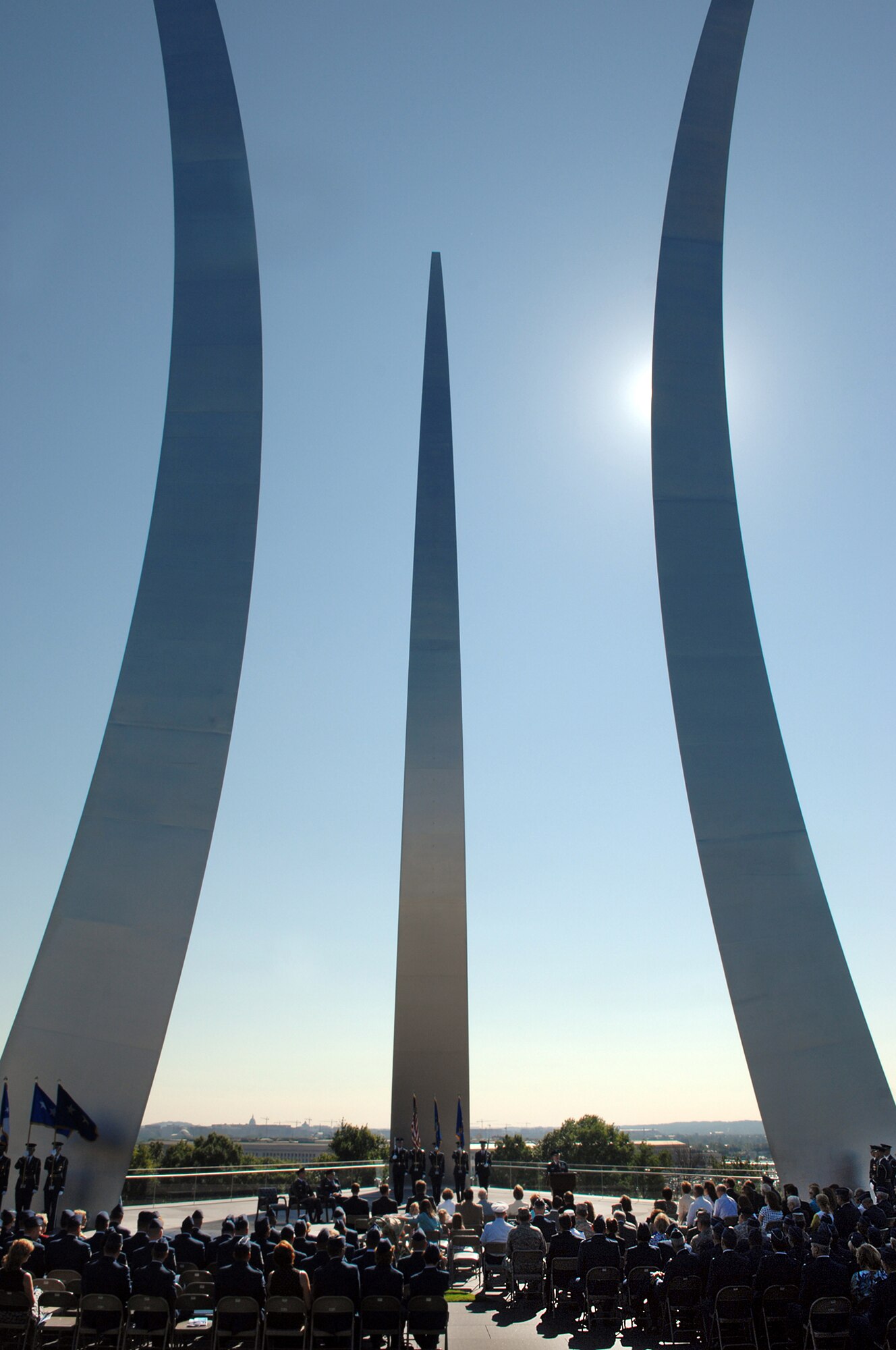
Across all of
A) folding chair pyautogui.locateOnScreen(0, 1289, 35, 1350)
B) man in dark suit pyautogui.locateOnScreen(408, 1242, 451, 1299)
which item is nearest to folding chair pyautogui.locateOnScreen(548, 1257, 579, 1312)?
man in dark suit pyautogui.locateOnScreen(408, 1242, 451, 1299)

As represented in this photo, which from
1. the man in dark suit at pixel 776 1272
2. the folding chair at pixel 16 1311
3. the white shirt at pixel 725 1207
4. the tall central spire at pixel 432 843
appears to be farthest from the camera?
the tall central spire at pixel 432 843

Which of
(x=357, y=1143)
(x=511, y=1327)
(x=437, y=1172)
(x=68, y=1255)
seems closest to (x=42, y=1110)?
(x=68, y=1255)

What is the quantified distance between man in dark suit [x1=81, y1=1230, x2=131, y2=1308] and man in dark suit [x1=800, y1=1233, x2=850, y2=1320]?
430cm

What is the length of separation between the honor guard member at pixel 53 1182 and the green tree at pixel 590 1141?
31.5m

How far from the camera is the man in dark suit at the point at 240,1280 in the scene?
608cm

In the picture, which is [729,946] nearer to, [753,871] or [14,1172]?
[753,871]

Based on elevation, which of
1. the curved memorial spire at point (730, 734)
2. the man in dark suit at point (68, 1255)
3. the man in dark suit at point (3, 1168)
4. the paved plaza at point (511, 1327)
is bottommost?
the paved plaza at point (511, 1327)

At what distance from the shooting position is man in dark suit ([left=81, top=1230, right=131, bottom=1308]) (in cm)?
614

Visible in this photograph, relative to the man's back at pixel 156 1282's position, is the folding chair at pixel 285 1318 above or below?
below

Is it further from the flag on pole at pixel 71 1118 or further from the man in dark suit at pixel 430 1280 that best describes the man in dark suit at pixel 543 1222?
the flag on pole at pixel 71 1118

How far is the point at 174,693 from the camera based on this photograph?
14.6 metres

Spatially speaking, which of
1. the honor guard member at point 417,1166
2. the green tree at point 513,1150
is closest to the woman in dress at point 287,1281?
the honor guard member at point 417,1166

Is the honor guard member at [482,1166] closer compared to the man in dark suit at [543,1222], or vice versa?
the man in dark suit at [543,1222]

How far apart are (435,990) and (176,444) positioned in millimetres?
12403
